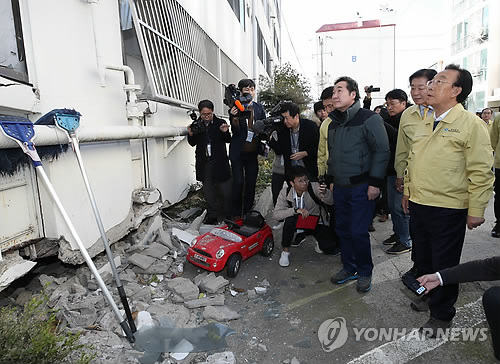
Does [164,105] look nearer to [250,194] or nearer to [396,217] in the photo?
[250,194]

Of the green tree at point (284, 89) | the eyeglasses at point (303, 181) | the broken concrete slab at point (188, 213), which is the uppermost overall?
the green tree at point (284, 89)

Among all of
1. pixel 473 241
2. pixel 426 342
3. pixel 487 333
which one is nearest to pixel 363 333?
pixel 426 342

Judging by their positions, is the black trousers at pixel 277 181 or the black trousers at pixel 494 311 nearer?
the black trousers at pixel 494 311

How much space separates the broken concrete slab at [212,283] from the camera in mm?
3459

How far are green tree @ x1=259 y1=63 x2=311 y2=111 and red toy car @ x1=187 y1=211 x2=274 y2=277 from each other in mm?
10991

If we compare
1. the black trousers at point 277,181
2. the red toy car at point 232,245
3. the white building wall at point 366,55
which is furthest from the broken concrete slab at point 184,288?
the white building wall at point 366,55

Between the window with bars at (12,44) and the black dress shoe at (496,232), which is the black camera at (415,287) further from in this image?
the black dress shoe at (496,232)

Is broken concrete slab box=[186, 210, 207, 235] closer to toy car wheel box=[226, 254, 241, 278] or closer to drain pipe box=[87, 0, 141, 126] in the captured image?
toy car wheel box=[226, 254, 241, 278]

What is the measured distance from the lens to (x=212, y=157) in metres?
4.99

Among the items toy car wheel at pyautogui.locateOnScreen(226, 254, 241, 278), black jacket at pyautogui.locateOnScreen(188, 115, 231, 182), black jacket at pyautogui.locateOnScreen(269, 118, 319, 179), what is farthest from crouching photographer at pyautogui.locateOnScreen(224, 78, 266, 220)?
toy car wheel at pyautogui.locateOnScreen(226, 254, 241, 278)

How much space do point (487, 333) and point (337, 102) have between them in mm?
2238

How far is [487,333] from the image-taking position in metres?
2.68

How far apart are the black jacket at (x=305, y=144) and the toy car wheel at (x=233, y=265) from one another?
52.9 inches

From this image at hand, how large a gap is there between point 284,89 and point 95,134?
46.1 ft
